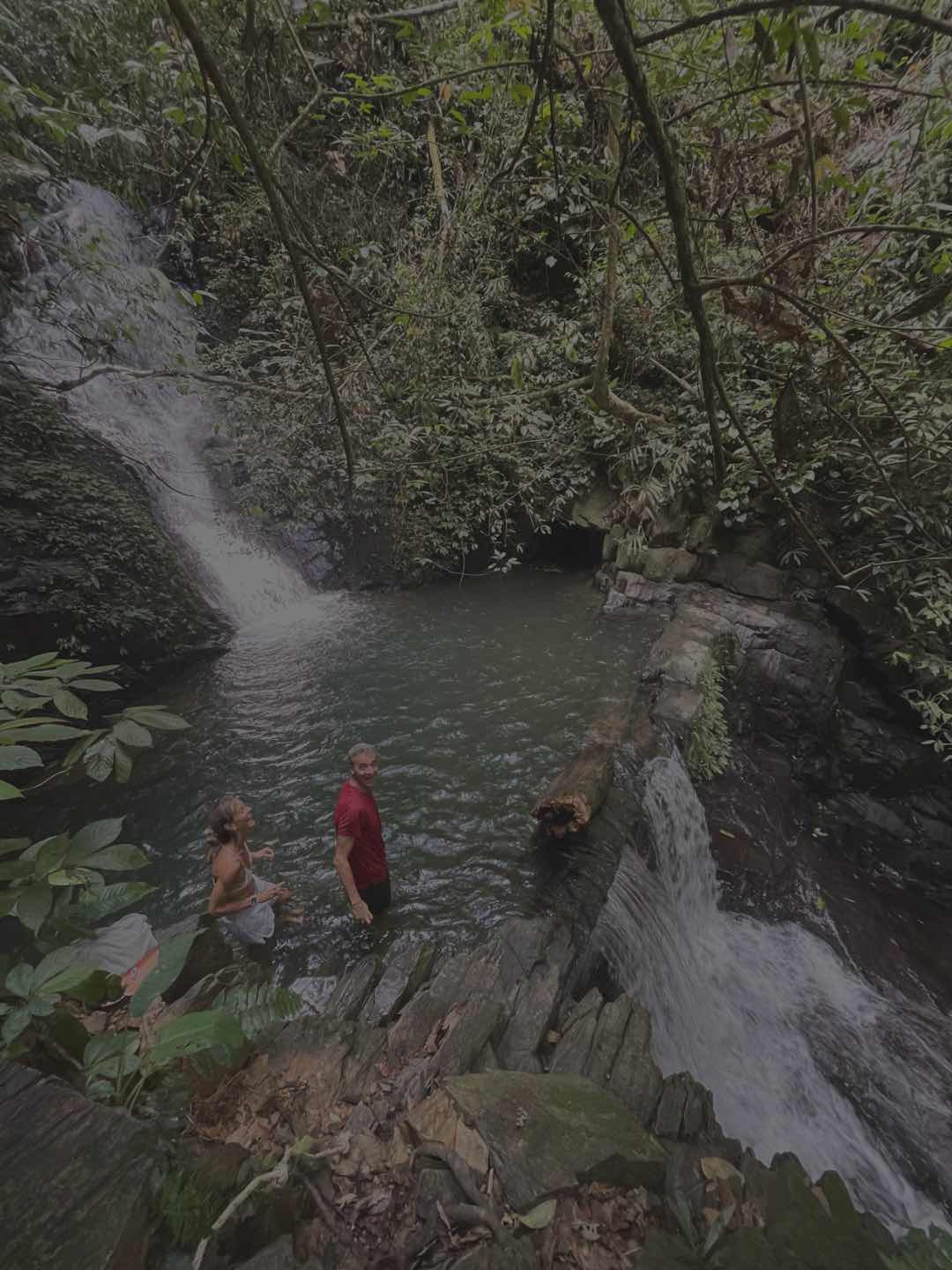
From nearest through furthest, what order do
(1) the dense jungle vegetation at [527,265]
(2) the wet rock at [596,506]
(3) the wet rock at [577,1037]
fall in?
(3) the wet rock at [577,1037]
(1) the dense jungle vegetation at [527,265]
(2) the wet rock at [596,506]

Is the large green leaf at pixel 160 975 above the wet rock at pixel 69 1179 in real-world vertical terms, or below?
above

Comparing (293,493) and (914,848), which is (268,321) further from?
(914,848)

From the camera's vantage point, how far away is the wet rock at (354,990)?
2604mm

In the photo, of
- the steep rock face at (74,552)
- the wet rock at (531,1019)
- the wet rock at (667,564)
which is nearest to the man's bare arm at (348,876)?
the wet rock at (531,1019)

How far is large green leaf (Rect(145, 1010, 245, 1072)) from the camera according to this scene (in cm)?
116

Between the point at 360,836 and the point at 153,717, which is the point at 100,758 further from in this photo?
the point at 360,836

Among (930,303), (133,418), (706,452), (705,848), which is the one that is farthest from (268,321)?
(705,848)

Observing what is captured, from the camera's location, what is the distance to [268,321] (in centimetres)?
1098

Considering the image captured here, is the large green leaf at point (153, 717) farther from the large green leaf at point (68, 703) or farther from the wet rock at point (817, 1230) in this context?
the wet rock at point (817, 1230)

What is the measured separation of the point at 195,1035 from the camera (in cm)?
119

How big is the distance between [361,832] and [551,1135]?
2.18 m

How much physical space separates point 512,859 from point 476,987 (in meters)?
2.06

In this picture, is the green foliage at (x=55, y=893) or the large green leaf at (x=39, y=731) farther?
the large green leaf at (x=39, y=731)

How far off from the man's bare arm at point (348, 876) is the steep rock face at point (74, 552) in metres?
4.92
